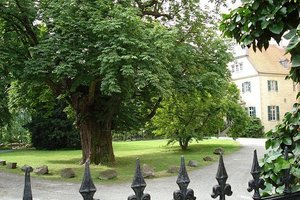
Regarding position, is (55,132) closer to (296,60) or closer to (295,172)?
(295,172)

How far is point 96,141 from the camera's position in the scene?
18172mm

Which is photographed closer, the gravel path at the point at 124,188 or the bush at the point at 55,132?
the gravel path at the point at 124,188

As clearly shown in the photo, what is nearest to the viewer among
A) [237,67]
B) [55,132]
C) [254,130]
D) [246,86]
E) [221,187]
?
[221,187]

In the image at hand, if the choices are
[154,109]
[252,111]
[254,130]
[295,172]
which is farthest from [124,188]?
[252,111]

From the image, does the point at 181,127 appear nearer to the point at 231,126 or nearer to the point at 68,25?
the point at 231,126

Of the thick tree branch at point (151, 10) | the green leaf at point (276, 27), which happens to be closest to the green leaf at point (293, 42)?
the green leaf at point (276, 27)

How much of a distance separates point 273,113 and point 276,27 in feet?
144

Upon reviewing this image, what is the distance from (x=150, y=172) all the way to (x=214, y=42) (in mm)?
8431

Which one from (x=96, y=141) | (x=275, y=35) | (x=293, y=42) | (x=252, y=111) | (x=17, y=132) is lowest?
(x=96, y=141)

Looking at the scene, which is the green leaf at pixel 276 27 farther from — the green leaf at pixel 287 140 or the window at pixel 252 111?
the window at pixel 252 111

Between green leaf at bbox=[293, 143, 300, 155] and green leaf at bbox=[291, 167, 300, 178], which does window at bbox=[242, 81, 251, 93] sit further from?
green leaf at bbox=[291, 167, 300, 178]

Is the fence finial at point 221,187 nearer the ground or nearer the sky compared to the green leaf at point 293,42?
nearer the ground

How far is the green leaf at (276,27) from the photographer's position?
107 inches

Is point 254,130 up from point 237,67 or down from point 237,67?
down
